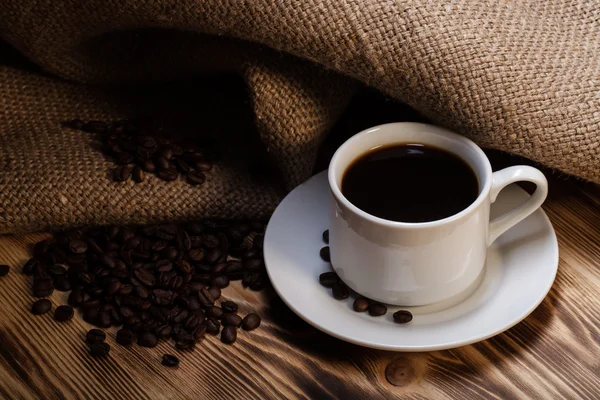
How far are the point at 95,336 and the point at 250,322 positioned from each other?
243 millimetres

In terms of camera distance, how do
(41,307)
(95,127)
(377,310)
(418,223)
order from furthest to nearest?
(95,127) → (41,307) → (377,310) → (418,223)

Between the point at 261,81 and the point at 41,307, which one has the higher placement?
the point at 261,81

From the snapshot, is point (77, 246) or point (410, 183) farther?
point (77, 246)

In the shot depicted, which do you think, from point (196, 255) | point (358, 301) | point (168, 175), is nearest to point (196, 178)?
point (168, 175)

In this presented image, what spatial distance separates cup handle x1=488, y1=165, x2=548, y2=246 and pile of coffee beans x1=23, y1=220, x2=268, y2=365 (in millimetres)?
386

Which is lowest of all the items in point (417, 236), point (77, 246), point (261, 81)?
point (77, 246)

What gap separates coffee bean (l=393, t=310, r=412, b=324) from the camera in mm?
1174

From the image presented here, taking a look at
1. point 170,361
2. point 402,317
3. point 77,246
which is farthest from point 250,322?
point 77,246

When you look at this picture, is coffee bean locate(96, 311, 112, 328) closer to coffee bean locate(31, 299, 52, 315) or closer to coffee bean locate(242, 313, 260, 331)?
coffee bean locate(31, 299, 52, 315)

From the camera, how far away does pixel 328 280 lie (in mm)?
1233

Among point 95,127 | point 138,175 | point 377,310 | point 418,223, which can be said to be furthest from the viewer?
point 95,127

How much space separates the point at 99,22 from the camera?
1379 millimetres

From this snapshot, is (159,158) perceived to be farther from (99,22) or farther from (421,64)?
(421,64)

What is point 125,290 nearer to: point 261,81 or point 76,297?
point 76,297
